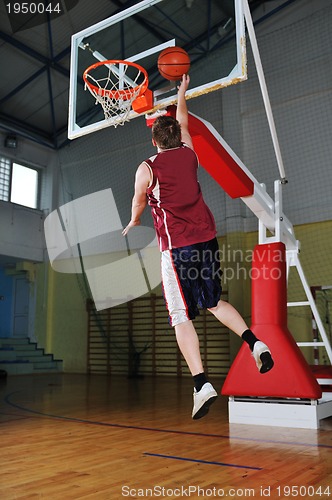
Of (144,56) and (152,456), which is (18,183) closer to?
(144,56)

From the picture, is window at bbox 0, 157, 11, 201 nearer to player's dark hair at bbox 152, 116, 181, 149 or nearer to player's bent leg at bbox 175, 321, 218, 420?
player's dark hair at bbox 152, 116, 181, 149

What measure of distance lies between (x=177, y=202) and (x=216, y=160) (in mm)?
1670

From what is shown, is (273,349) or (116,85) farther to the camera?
(273,349)

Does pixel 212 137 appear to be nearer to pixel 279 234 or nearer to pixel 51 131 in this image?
pixel 279 234

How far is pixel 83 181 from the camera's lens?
1198cm

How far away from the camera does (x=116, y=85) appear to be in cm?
443

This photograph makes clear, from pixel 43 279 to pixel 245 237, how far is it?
616 cm

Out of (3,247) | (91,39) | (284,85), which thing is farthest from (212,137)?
(3,247)

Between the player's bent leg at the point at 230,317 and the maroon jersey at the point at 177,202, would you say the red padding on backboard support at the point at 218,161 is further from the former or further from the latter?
the player's bent leg at the point at 230,317

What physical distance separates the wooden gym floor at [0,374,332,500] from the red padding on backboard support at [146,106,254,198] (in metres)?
2.19

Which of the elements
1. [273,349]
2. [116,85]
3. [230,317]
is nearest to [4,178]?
[116,85]

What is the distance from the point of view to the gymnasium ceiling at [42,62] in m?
10.4

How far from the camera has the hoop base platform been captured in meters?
4.70

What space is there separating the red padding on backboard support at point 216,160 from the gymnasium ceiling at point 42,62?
5.16 metres
